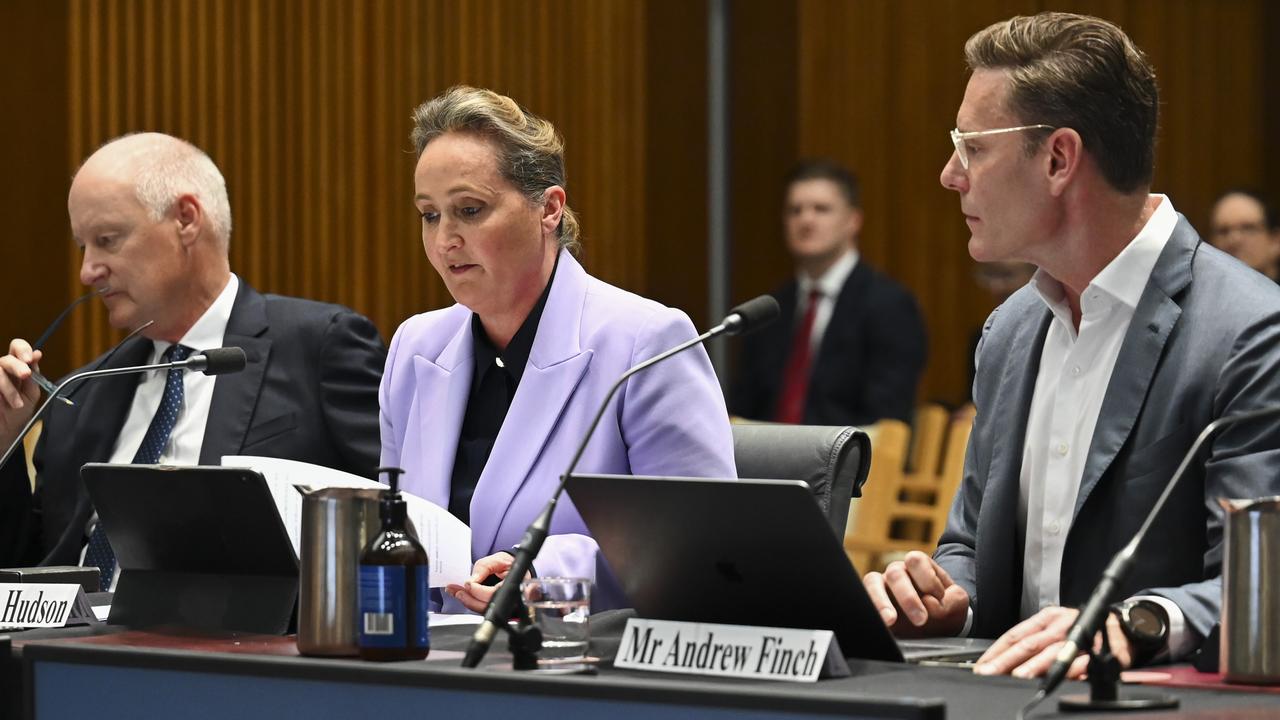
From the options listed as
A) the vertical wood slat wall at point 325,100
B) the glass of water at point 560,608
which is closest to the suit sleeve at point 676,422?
the glass of water at point 560,608

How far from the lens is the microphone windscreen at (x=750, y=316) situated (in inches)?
78.7

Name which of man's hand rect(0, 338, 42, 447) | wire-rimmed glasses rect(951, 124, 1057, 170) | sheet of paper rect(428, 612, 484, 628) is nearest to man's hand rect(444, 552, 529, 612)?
sheet of paper rect(428, 612, 484, 628)

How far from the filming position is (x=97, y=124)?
5.65 metres

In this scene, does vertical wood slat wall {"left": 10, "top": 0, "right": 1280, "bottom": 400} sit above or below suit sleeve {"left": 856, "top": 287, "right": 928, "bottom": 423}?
above

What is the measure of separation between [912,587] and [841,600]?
0.39 m

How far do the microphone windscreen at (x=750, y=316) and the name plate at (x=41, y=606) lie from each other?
35.9 inches

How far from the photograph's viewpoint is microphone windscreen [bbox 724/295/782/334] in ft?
6.56

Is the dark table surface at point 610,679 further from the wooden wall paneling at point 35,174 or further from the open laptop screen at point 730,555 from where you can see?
the wooden wall paneling at point 35,174

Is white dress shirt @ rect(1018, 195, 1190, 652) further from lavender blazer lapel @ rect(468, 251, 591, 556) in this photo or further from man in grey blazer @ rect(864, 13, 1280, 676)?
lavender blazer lapel @ rect(468, 251, 591, 556)

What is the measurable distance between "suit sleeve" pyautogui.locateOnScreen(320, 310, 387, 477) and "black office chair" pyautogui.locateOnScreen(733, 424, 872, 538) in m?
0.82

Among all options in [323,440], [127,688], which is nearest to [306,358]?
[323,440]

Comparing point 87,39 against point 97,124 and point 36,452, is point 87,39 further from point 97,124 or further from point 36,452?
point 36,452

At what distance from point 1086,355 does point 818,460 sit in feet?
1.74

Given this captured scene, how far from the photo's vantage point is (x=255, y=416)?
10.9ft
